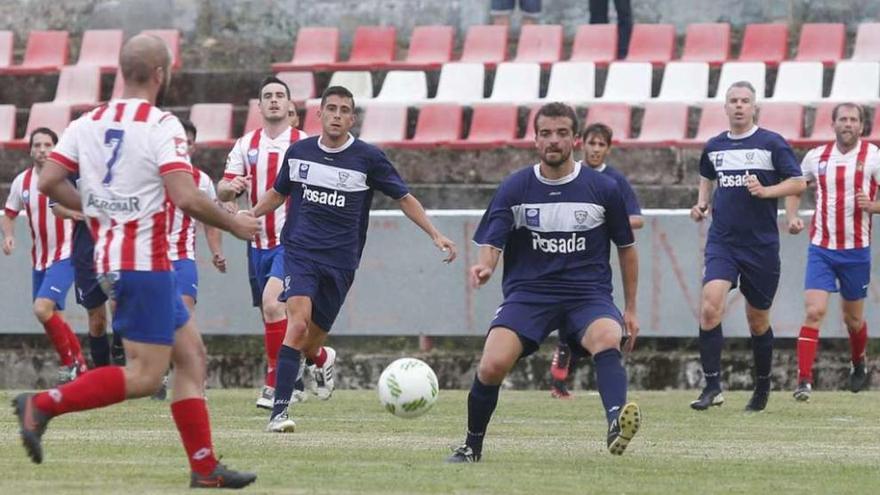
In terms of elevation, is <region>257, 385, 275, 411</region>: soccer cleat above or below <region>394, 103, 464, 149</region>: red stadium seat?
below

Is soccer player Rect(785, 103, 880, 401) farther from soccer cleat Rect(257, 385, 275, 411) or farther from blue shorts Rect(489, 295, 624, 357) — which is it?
blue shorts Rect(489, 295, 624, 357)

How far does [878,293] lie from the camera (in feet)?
56.1

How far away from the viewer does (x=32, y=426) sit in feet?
27.3

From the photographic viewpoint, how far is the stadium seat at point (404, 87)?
21859mm

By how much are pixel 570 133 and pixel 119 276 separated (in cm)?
266

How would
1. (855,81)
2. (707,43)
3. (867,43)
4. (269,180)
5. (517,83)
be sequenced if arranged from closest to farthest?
1. (269,180)
2. (855,81)
3. (517,83)
4. (867,43)
5. (707,43)

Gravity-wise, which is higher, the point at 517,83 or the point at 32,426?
the point at 517,83

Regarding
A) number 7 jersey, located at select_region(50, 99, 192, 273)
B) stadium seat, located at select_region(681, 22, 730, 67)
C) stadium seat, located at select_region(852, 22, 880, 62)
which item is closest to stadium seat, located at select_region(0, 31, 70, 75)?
stadium seat, located at select_region(681, 22, 730, 67)

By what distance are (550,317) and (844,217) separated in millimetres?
6454

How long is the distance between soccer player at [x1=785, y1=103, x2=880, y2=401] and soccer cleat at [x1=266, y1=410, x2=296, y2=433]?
17.8 ft

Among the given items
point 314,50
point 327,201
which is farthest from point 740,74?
point 327,201

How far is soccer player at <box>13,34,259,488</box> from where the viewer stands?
8.23 metres

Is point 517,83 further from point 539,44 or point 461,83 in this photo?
point 539,44

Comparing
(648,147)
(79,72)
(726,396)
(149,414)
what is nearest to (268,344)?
(149,414)
